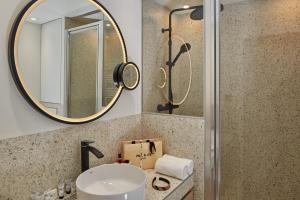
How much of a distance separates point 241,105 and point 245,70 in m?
0.28

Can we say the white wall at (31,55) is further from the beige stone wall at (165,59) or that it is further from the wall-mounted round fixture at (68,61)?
the beige stone wall at (165,59)

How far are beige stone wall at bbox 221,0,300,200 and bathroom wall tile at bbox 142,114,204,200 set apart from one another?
0.66ft

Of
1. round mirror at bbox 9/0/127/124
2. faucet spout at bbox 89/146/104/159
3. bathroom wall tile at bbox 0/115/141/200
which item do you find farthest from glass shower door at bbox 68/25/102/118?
faucet spout at bbox 89/146/104/159

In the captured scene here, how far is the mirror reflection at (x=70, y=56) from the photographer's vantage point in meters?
1.08

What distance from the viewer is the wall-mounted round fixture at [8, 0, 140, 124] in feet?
3.41

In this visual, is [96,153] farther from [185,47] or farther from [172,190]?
[185,47]

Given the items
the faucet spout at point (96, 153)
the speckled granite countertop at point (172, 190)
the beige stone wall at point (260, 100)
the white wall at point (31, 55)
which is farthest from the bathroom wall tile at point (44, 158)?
the beige stone wall at point (260, 100)

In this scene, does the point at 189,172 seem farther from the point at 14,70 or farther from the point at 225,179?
the point at 14,70

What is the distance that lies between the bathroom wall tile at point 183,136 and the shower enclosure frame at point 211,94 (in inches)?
1.4

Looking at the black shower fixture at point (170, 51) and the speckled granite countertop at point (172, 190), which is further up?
the black shower fixture at point (170, 51)

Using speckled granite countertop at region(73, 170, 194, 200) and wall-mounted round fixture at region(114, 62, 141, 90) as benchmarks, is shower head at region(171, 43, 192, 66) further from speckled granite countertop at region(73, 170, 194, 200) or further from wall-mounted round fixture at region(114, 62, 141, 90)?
speckled granite countertop at region(73, 170, 194, 200)

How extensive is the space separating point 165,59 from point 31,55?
1.02m

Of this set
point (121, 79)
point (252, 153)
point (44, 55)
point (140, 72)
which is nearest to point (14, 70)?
point (44, 55)

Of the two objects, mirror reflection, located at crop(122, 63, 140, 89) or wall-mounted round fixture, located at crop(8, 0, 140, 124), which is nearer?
wall-mounted round fixture, located at crop(8, 0, 140, 124)
